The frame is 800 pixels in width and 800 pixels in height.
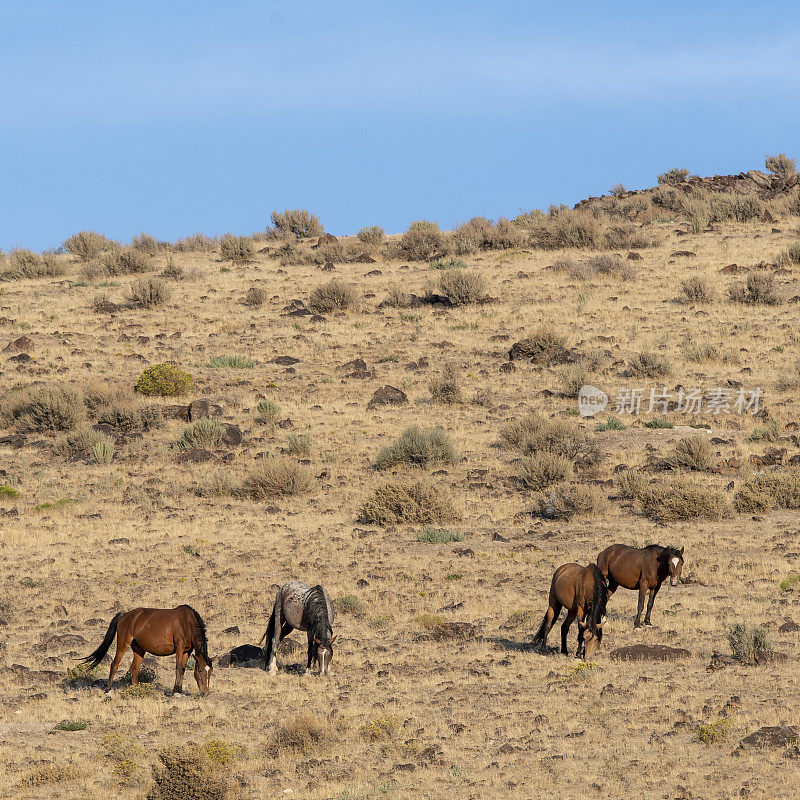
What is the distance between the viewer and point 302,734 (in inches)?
342

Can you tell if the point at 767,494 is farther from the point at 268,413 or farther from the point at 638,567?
the point at 268,413

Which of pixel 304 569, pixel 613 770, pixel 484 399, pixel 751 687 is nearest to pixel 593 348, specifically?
pixel 484 399

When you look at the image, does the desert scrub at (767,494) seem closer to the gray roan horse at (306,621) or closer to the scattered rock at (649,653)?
the scattered rock at (649,653)

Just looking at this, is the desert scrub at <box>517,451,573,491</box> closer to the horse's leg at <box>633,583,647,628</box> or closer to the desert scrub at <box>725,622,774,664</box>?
the horse's leg at <box>633,583,647,628</box>

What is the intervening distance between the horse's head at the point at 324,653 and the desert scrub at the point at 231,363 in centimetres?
2004

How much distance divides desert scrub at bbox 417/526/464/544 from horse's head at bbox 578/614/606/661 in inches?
249

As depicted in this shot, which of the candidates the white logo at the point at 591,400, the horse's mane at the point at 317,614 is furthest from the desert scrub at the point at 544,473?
the horse's mane at the point at 317,614

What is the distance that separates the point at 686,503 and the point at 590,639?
7710 millimetres

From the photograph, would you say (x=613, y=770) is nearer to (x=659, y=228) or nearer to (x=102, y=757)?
(x=102, y=757)

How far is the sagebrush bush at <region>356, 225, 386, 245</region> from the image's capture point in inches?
1921

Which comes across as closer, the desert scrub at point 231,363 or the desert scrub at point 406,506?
the desert scrub at point 406,506

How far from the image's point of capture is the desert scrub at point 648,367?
2806 cm

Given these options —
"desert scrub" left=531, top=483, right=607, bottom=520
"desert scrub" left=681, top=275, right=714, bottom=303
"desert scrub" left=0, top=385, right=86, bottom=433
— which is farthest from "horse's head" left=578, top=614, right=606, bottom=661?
"desert scrub" left=681, top=275, right=714, bottom=303

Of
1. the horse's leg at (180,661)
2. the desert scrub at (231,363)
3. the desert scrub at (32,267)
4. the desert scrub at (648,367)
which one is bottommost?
the horse's leg at (180,661)
